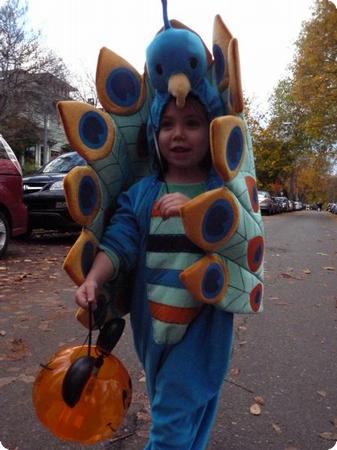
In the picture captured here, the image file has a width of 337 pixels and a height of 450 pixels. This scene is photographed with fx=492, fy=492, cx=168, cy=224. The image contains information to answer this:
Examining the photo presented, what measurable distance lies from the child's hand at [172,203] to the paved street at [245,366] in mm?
1279

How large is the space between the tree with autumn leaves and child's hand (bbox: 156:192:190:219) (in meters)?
11.8

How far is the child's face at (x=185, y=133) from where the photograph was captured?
5.44ft

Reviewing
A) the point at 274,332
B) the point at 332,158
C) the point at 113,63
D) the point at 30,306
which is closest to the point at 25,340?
the point at 30,306

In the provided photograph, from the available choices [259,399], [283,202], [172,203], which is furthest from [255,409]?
[283,202]

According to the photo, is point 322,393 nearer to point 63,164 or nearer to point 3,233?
point 3,233

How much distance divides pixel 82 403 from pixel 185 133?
95 cm

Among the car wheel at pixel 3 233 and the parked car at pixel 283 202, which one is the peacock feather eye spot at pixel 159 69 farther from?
the parked car at pixel 283 202

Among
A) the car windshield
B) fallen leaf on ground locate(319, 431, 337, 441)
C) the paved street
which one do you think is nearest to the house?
the car windshield

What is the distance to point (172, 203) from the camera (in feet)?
5.24

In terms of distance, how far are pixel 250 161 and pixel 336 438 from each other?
161 cm

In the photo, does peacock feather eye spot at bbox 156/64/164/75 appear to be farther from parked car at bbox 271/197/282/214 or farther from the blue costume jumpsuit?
parked car at bbox 271/197/282/214

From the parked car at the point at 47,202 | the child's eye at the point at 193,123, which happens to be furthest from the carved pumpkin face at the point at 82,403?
the parked car at the point at 47,202

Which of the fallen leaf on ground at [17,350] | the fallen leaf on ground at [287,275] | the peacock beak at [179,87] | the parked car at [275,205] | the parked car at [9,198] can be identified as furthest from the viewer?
the parked car at [275,205]

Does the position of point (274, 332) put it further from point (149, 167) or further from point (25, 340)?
point (149, 167)
